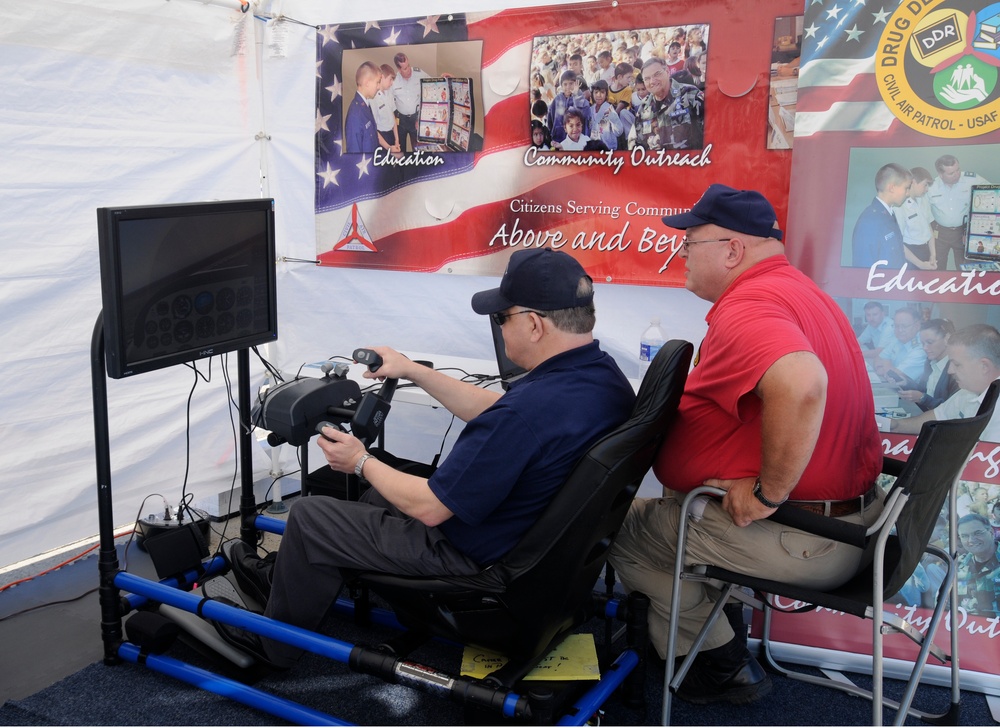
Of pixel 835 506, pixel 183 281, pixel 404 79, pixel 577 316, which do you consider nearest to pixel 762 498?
pixel 835 506

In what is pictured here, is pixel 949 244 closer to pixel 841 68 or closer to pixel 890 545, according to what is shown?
pixel 841 68

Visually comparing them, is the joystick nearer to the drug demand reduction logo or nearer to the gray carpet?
the gray carpet

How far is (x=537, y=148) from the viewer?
127 inches

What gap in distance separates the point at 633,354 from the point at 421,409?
3.30 ft

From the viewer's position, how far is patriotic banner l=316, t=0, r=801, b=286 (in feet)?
9.45

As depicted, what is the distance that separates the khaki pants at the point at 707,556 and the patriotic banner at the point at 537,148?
1.08 meters

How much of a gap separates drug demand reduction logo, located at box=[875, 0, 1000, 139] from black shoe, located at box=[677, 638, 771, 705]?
62.0 inches

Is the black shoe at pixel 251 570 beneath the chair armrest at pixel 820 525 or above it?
beneath

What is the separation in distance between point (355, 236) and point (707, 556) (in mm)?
2158

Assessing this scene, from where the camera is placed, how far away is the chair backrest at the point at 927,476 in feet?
5.88

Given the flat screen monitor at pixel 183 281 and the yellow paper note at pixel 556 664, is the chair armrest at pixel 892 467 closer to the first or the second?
the yellow paper note at pixel 556 664

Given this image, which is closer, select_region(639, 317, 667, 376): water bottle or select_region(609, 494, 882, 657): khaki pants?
select_region(609, 494, 882, 657): khaki pants

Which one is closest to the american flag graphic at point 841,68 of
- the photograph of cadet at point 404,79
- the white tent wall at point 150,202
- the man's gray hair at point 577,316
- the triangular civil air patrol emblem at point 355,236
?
the white tent wall at point 150,202

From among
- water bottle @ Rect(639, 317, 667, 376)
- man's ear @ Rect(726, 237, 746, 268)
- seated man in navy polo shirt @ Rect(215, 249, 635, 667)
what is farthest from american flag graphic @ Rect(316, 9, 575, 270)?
seated man in navy polo shirt @ Rect(215, 249, 635, 667)
